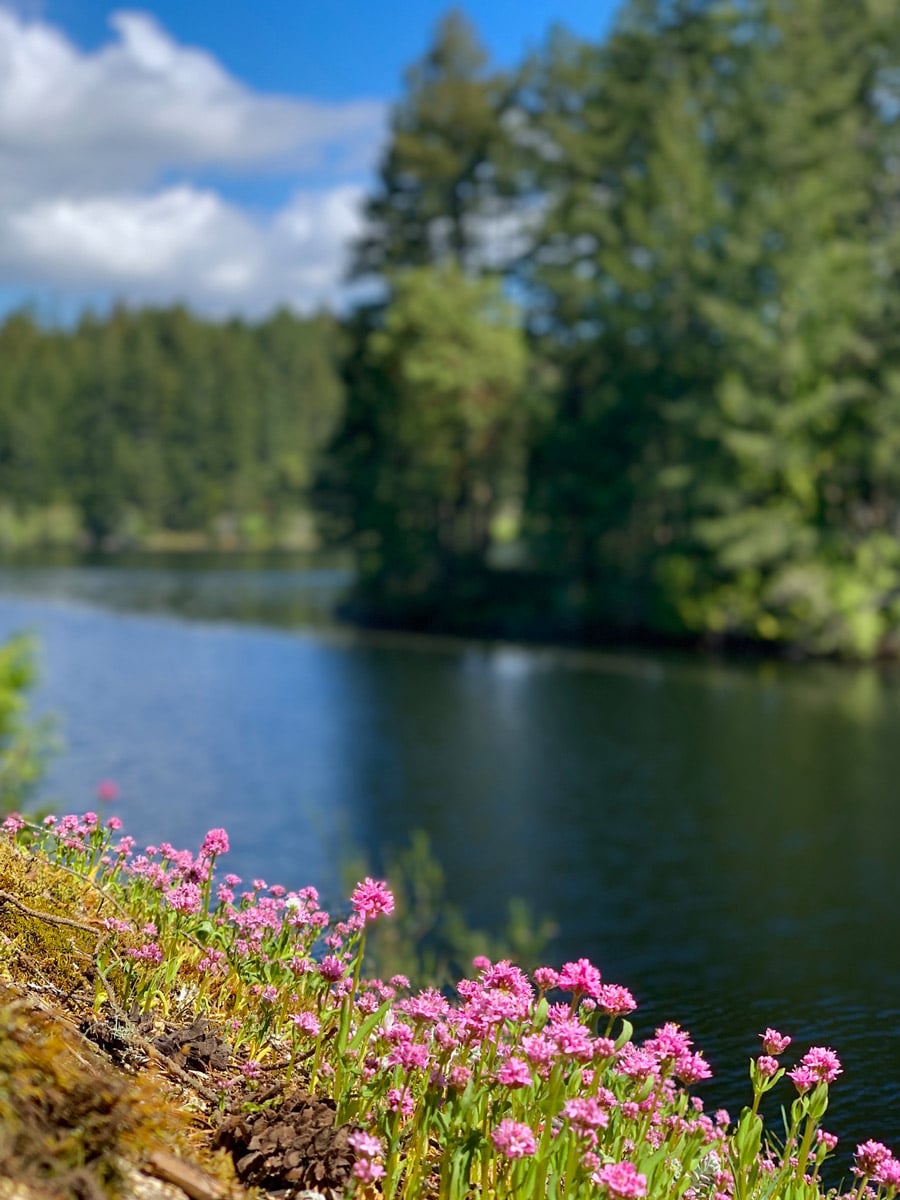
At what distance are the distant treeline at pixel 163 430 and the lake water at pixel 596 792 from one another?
66288 mm

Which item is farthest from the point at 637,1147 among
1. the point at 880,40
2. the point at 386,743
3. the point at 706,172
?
the point at 880,40

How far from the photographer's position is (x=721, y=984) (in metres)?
8.59

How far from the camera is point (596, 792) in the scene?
16.6m

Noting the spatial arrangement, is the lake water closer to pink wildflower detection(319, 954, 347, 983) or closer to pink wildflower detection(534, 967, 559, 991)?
pink wildflower detection(534, 967, 559, 991)

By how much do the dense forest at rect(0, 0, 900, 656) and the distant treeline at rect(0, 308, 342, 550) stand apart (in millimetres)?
52527

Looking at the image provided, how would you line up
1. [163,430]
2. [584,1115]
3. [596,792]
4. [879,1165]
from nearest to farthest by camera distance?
[584,1115] → [879,1165] → [596,792] → [163,430]

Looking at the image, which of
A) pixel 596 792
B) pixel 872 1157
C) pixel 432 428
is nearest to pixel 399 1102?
pixel 872 1157

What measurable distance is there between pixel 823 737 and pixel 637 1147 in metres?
17.4

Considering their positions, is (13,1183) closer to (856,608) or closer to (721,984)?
(721,984)

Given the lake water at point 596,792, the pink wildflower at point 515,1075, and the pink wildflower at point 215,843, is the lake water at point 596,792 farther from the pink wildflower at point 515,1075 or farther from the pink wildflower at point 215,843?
the pink wildflower at point 515,1075

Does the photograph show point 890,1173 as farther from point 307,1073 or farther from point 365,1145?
point 307,1073

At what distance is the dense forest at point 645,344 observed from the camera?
30.7 metres

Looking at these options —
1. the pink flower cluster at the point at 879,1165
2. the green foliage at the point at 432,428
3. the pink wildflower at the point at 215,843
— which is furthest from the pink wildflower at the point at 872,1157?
the green foliage at the point at 432,428

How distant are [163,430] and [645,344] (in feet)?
246
